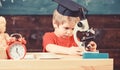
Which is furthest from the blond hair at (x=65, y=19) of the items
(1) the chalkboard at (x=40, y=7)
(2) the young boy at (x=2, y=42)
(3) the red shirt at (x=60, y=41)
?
(1) the chalkboard at (x=40, y=7)

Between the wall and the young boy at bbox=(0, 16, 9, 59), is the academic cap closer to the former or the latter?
the young boy at bbox=(0, 16, 9, 59)

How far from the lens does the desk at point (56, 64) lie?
147 centimetres

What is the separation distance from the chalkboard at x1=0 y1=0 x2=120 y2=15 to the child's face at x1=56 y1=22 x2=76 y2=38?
634mm

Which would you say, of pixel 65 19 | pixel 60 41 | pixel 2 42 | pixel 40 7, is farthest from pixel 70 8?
pixel 40 7

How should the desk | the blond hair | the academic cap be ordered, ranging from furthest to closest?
the blond hair < the academic cap < the desk

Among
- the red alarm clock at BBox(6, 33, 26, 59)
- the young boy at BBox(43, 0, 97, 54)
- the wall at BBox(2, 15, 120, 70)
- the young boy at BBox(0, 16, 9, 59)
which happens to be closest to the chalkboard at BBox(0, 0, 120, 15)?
the wall at BBox(2, 15, 120, 70)

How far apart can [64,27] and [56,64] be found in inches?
25.6

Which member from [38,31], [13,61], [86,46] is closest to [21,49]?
[13,61]

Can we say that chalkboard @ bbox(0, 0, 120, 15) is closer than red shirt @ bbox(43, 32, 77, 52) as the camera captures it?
No

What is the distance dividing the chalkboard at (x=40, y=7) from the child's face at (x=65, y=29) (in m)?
0.63

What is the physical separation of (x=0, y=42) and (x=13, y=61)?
27cm

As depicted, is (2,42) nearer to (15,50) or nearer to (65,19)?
(15,50)

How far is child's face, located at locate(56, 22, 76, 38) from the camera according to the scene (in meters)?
2.12

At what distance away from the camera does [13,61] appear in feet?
4.83
